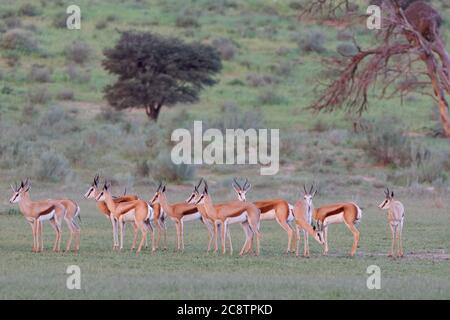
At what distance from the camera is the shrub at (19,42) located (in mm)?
46562

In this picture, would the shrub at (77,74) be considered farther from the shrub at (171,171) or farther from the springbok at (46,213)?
the springbok at (46,213)

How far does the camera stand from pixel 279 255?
16281 mm

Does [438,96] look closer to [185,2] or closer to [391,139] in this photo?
[391,139]

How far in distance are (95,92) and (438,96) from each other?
1082 inches

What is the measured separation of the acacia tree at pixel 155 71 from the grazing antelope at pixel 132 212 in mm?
22331

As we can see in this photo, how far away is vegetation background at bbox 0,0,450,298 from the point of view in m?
13.5

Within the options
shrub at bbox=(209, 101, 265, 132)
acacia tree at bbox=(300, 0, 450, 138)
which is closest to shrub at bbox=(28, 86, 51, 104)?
shrub at bbox=(209, 101, 265, 132)

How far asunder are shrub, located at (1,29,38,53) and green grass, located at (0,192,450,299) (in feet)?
90.4

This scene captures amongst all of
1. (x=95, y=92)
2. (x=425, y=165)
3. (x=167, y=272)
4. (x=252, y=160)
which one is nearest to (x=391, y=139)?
(x=425, y=165)

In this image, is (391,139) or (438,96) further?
(391,139)

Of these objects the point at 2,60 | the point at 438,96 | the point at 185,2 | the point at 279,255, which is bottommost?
the point at 279,255

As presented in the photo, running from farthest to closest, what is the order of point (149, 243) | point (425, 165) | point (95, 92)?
point (95, 92) → point (425, 165) → point (149, 243)

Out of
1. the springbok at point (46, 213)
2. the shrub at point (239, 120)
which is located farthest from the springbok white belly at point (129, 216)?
the shrub at point (239, 120)

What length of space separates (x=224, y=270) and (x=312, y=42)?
117ft
